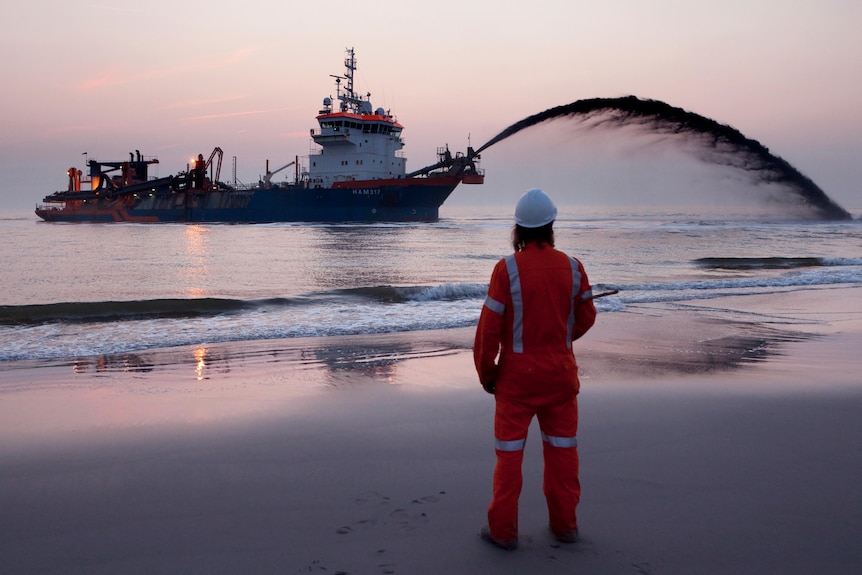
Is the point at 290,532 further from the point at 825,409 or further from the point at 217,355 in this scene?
the point at 217,355

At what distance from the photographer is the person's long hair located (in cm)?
279

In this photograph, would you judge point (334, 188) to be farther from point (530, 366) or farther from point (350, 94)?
point (530, 366)

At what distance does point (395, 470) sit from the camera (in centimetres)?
357

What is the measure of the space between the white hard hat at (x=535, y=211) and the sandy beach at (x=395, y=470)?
140cm

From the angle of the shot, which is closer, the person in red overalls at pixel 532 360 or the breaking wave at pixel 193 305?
the person in red overalls at pixel 532 360

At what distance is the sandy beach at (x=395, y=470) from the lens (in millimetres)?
2684

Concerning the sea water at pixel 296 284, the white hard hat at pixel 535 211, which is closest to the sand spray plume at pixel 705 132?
the sea water at pixel 296 284

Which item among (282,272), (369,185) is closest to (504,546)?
(282,272)

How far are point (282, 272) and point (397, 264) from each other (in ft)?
12.8

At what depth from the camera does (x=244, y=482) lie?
342 cm

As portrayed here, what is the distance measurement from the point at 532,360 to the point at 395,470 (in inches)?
50.6

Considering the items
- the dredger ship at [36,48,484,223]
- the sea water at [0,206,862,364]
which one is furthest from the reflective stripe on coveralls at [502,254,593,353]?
the dredger ship at [36,48,484,223]

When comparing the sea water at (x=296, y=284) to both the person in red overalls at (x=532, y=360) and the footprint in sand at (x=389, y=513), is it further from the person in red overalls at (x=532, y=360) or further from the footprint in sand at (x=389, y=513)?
the person in red overalls at (x=532, y=360)

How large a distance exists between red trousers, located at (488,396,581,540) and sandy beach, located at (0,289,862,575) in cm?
13
